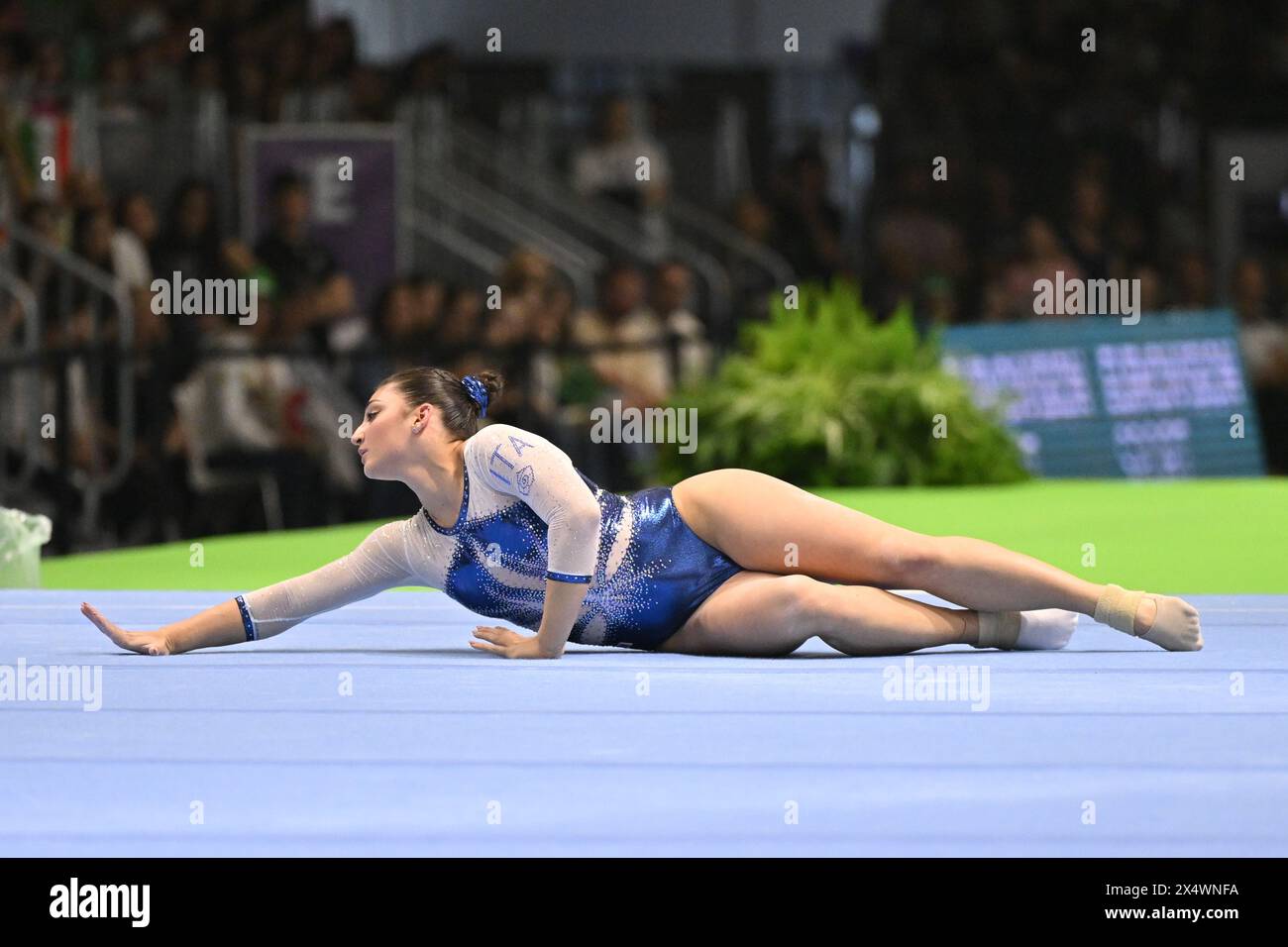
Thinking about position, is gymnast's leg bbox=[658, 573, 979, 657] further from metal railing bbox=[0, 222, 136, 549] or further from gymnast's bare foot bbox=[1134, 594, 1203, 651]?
metal railing bbox=[0, 222, 136, 549]

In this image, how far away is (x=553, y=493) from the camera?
3.48m

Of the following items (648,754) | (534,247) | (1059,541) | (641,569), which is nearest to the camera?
(648,754)

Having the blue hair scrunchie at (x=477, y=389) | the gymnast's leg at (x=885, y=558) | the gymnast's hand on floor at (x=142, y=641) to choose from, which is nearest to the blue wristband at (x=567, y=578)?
the gymnast's leg at (x=885, y=558)

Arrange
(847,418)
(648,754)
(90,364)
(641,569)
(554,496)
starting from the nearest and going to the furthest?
(648,754) → (554,496) → (641,569) → (90,364) → (847,418)

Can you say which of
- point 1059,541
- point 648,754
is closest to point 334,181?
point 1059,541

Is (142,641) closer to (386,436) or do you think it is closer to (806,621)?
(386,436)

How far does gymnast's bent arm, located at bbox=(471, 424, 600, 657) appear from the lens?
3.47 meters

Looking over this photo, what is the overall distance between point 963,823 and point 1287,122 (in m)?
11.4

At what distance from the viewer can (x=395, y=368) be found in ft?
27.9

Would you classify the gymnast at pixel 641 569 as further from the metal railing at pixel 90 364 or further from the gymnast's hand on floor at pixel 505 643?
the metal railing at pixel 90 364

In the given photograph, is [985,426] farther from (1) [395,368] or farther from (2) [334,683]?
(2) [334,683]

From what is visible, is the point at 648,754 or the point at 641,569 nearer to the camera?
the point at 648,754

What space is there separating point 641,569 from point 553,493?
0.32m

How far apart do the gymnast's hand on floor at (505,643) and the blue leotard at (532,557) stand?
0.14ft
